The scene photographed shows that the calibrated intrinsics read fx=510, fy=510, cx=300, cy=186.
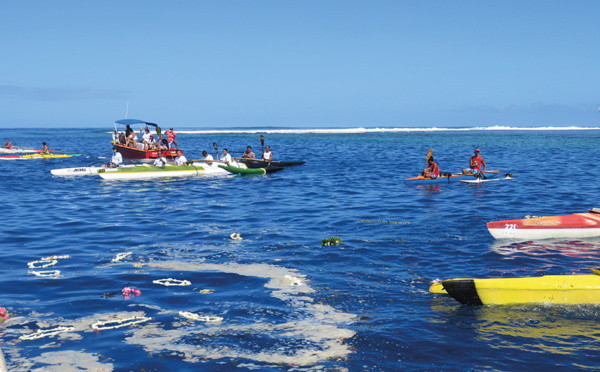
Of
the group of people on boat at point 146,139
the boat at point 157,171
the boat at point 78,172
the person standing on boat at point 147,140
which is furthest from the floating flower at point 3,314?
the person standing on boat at point 147,140

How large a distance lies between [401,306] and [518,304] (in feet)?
7.37

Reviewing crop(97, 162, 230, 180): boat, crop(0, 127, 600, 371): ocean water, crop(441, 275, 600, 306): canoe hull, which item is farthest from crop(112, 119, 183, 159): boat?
crop(441, 275, 600, 306): canoe hull

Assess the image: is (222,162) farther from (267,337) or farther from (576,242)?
(267,337)

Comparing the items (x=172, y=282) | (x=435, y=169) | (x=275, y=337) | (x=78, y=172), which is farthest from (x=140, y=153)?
(x=275, y=337)

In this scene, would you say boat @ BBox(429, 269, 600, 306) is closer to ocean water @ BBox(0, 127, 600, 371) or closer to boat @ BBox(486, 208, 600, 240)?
ocean water @ BBox(0, 127, 600, 371)

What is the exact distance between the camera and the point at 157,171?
108 feet

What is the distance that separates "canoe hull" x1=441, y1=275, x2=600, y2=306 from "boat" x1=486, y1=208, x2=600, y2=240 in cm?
549

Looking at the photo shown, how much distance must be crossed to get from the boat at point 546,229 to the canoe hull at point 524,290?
549 cm

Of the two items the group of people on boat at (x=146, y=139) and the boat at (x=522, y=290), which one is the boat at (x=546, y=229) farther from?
the group of people on boat at (x=146, y=139)

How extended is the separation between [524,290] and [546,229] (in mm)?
6364

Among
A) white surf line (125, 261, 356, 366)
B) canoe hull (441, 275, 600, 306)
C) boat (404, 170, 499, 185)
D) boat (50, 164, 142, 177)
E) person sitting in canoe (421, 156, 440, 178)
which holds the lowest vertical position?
white surf line (125, 261, 356, 366)

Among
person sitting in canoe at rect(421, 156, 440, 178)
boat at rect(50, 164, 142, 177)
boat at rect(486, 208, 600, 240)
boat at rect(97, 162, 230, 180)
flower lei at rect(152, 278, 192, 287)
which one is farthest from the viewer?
boat at rect(50, 164, 142, 177)

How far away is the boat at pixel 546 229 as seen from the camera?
50.7ft

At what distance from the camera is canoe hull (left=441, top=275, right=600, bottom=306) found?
9.84 metres
